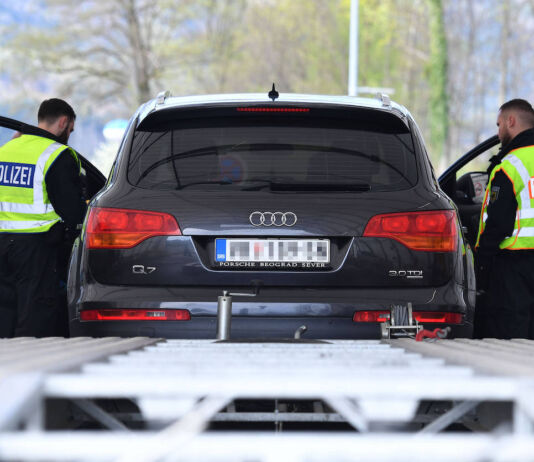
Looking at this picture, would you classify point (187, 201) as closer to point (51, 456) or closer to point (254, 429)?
point (254, 429)

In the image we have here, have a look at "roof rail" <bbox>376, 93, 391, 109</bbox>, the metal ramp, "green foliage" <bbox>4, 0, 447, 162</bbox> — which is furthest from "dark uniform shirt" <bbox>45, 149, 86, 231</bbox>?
"green foliage" <bbox>4, 0, 447, 162</bbox>

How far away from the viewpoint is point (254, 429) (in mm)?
4125

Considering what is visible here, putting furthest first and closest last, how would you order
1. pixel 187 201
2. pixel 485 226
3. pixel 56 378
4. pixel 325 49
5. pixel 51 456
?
pixel 325 49 < pixel 485 226 < pixel 187 201 < pixel 56 378 < pixel 51 456

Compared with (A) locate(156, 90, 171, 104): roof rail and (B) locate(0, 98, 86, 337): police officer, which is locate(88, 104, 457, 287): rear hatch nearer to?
(A) locate(156, 90, 171, 104): roof rail

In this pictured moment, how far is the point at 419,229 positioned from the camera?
15.1ft

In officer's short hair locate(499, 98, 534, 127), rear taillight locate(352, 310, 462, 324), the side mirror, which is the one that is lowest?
rear taillight locate(352, 310, 462, 324)

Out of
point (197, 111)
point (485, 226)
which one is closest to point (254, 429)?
point (197, 111)

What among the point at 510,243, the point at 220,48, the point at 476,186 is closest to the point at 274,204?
the point at 510,243

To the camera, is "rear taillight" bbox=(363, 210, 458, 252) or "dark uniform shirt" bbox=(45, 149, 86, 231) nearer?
"rear taillight" bbox=(363, 210, 458, 252)

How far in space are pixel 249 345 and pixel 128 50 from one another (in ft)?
129

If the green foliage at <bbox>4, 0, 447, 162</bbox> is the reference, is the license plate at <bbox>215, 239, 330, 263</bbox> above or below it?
below

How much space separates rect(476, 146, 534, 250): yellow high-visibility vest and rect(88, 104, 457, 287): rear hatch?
1663mm

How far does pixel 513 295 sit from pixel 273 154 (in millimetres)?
2376

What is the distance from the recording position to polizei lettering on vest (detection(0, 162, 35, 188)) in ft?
21.1
